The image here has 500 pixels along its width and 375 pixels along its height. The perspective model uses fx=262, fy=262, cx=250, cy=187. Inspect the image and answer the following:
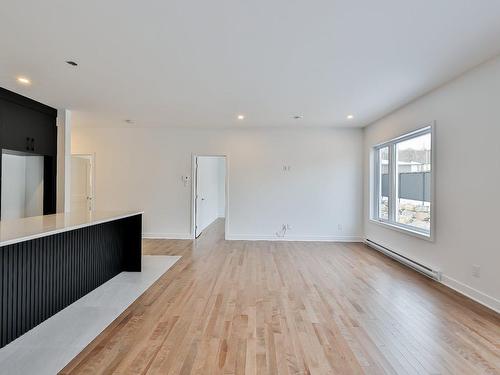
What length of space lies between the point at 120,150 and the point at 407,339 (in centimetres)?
623

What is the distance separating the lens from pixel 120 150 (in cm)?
611

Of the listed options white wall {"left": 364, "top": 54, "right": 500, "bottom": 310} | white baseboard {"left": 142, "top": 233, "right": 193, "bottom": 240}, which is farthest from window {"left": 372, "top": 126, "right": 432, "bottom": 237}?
white baseboard {"left": 142, "top": 233, "right": 193, "bottom": 240}

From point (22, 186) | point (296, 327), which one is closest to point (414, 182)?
point (296, 327)

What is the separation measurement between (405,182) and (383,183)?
89cm

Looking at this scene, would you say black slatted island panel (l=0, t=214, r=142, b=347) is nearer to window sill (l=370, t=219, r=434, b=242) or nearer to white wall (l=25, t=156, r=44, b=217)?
white wall (l=25, t=156, r=44, b=217)

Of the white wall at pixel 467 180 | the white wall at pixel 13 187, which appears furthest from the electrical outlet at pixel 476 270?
the white wall at pixel 13 187

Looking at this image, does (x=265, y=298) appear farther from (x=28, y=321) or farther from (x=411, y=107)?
(x=411, y=107)

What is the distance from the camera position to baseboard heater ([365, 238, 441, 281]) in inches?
138

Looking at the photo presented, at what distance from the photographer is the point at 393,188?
4836mm

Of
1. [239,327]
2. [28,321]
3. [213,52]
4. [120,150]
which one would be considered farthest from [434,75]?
[120,150]

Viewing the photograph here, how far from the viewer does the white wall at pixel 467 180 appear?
271 centimetres

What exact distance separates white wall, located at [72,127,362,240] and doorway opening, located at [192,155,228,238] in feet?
0.54

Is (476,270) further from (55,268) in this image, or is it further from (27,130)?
(27,130)

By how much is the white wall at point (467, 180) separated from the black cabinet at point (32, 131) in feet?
19.9
